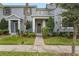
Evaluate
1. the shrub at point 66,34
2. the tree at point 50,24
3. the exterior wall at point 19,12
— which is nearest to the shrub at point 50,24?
the tree at point 50,24

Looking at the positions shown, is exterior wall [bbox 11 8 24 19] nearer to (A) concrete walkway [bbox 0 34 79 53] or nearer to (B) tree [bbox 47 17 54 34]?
(B) tree [bbox 47 17 54 34]

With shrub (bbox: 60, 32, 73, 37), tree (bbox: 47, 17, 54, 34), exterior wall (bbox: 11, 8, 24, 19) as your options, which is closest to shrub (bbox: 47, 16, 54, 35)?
tree (bbox: 47, 17, 54, 34)

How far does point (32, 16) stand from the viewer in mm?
1817

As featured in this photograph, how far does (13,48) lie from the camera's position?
2.31 metres

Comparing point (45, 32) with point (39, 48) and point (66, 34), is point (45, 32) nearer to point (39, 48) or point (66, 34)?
point (66, 34)

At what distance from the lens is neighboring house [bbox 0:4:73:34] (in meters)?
1.60

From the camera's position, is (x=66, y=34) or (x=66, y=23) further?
(x=66, y=23)

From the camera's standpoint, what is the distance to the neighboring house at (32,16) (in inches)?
62.8

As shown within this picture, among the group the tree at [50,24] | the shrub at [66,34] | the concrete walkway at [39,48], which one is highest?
the tree at [50,24]

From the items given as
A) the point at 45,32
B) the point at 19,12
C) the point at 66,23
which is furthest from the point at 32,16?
the point at 66,23

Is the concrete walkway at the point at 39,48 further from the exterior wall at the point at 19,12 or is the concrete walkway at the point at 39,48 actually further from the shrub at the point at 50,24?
the exterior wall at the point at 19,12

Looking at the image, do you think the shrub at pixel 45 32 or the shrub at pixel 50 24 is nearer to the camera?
the shrub at pixel 45 32

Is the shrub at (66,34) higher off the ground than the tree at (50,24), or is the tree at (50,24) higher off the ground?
the tree at (50,24)

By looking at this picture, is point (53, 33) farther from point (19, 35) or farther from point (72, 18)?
point (19, 35)
